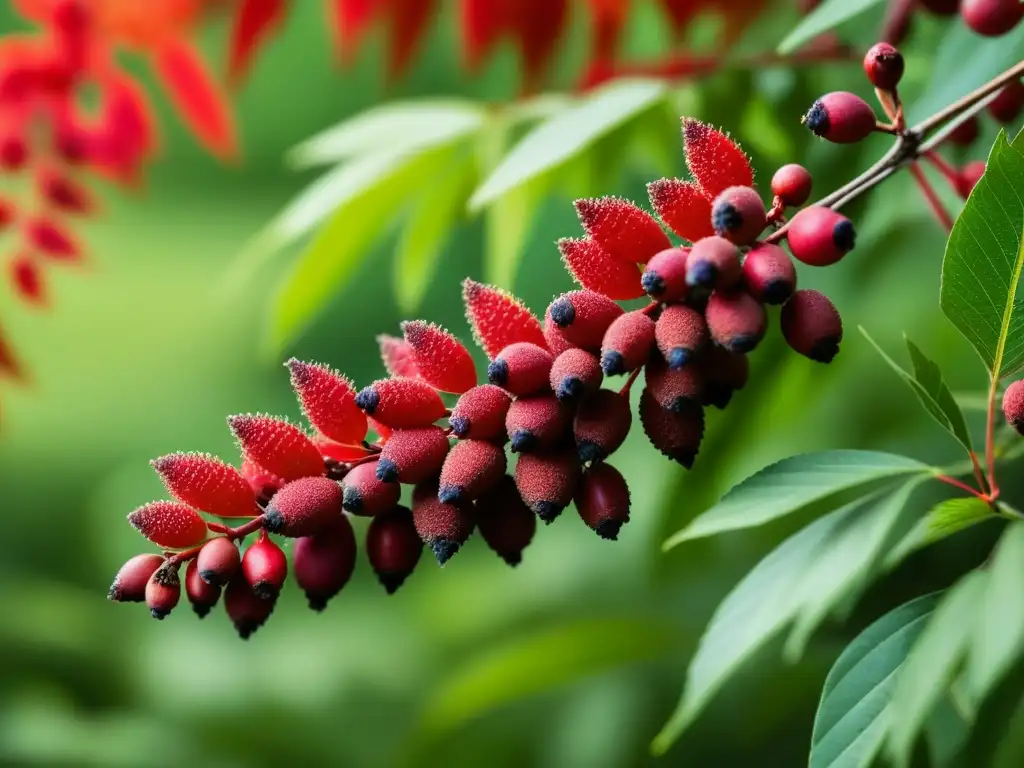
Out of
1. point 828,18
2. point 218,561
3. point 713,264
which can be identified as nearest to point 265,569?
point 218,561

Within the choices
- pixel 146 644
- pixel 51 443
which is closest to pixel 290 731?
pixel 146 644

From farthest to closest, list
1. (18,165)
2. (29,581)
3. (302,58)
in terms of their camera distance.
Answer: (302,58), (29,581), (18,165)

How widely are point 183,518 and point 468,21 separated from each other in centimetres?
46

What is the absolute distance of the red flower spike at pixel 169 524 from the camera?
0.79ft

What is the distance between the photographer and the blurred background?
0.53 meters

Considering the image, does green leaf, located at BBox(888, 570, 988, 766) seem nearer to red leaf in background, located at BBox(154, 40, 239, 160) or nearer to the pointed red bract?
the pointed red bract

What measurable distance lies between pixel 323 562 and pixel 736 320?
10 cm

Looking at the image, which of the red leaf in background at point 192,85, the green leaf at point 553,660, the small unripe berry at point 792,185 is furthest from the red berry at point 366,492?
the red leaf in background at point 192,85

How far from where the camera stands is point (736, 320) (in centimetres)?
21

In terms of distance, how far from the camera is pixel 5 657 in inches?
43.8

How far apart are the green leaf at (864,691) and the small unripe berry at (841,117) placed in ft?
0.38

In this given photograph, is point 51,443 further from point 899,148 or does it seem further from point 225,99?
point 899,148

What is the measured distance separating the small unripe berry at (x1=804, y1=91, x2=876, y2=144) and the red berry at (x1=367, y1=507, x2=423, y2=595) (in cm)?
13

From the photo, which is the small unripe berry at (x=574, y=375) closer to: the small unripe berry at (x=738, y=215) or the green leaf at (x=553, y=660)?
the small unripe berry at (x=738, y=215)
